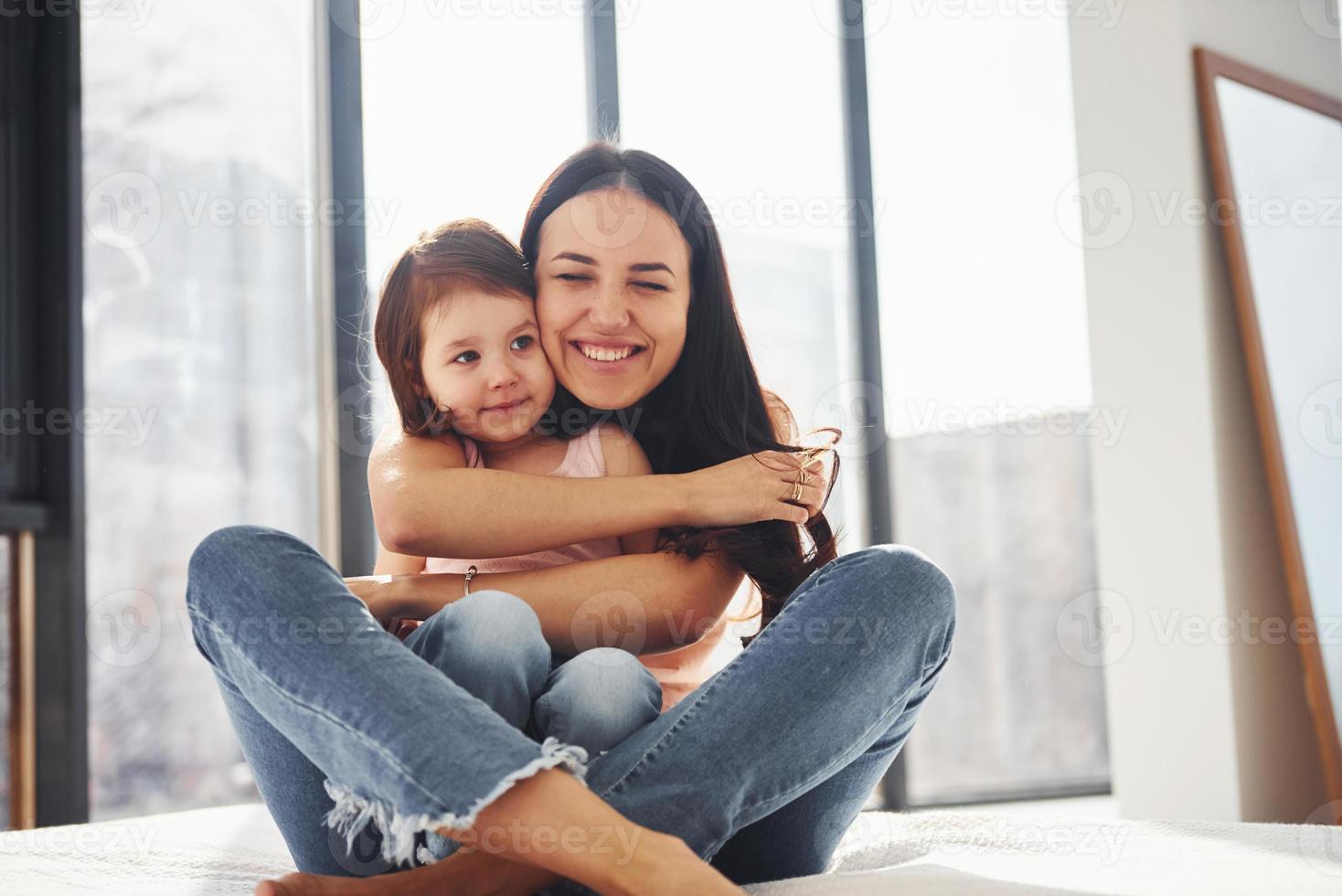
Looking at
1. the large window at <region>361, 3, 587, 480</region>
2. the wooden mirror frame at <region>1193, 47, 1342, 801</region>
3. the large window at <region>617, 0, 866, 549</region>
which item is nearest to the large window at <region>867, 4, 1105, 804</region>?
the large window at <region>617, 0, 866, 549</region>

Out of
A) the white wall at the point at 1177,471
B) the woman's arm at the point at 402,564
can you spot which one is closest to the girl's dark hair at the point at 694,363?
the woman's arm at the point at 402,564

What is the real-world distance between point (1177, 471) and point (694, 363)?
1.15 metres

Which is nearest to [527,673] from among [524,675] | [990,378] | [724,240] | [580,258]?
[524,675]

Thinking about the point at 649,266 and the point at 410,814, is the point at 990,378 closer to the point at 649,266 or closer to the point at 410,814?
the point at 649,266

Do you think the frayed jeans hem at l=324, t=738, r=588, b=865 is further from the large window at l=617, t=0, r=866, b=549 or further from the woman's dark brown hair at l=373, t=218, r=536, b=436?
the large window at l=617, t=0, r=866, b=549

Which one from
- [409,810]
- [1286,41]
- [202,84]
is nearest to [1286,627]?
[1286,41]

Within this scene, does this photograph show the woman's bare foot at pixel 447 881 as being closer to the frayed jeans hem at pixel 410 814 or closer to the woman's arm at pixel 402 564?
the frayed jeans hem at pixel 410 814

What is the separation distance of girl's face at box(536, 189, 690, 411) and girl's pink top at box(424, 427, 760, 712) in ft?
0.21

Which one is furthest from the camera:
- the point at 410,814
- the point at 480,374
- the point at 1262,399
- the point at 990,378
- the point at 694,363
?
the point at 990,378

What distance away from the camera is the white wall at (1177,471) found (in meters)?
2.03

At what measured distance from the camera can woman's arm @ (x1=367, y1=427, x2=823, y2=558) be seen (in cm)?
115

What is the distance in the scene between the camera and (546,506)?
1149 mm

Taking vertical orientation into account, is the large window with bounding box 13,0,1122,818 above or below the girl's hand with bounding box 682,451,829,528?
above

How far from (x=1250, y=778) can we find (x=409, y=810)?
1688 mm
